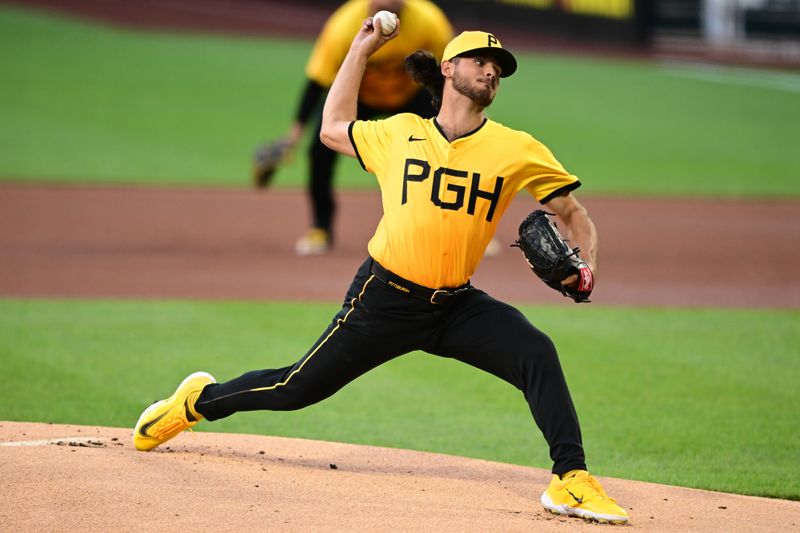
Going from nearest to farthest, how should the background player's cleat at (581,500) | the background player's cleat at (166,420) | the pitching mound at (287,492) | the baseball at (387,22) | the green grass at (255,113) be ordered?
the pitching mound at (287,492) < the background player's cleat at (581,500) < the baseball at (387,22) < the background player's cleat at (166,420) < the green grass at (255,113)

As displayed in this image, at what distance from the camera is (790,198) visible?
50.5ft

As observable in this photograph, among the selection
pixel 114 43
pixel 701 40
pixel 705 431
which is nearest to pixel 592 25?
pixel 701 40

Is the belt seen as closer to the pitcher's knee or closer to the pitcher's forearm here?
the pitcher's knee

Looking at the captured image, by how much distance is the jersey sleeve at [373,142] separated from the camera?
17.1ft

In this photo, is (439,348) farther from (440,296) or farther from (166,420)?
(166,420)

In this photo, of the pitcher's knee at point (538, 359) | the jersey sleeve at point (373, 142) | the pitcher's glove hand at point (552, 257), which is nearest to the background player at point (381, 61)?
the jersey sleeve at point (373, 142)

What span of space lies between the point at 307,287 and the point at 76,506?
17.8 ft

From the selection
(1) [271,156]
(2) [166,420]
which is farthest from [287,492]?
(1) [271,156]

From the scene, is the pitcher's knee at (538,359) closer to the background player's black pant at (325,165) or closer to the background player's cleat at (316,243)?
the background player's black pant at (325,165)

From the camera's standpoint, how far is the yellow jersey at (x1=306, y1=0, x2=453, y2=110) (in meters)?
10.1

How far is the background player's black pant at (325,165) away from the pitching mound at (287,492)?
15.9ft

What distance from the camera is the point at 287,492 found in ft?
16.6

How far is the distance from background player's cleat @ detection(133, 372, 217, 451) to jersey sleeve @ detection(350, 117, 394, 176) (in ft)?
4.19

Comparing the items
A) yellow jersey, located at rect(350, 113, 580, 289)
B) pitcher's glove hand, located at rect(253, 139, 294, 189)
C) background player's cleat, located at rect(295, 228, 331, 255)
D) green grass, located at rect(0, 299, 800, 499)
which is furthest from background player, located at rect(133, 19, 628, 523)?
background player's cleat, located at rect(295, 228, 331, 255)
